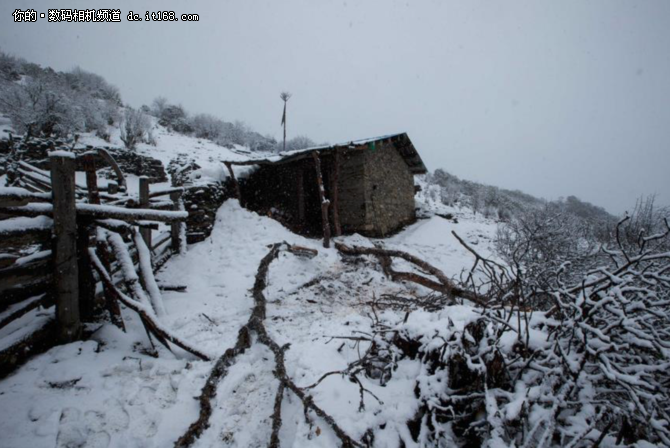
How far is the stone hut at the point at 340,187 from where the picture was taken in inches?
407

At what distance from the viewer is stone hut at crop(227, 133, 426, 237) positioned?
10344mm

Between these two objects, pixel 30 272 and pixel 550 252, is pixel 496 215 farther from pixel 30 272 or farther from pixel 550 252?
pixel 30 272

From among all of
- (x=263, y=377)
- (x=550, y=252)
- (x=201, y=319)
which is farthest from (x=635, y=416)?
(x=550, y=252)

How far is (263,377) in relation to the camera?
2730 mm

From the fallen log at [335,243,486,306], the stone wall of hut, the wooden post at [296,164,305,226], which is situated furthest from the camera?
the wooden post at [296,164,305,226]

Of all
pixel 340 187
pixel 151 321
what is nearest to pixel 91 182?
pixel 151 321

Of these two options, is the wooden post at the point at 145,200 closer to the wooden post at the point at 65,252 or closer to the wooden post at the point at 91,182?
the wooden post at the point at 91,182

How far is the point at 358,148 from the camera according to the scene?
970cm

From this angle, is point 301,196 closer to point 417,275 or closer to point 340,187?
point 340,187

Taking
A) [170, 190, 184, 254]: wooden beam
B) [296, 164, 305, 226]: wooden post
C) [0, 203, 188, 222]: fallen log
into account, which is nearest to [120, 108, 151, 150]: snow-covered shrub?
[296, 164, 305, 226]: wooden post

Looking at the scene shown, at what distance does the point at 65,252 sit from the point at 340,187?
30.2 ft

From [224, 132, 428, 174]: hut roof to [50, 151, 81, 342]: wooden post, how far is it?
23.4 feet

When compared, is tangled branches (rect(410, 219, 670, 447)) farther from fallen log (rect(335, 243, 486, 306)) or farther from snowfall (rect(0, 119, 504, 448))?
fallen log (rect(335, 243, 486, 306))

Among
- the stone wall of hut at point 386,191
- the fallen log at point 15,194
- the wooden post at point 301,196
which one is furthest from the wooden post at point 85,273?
the wooden post at point 301,196
